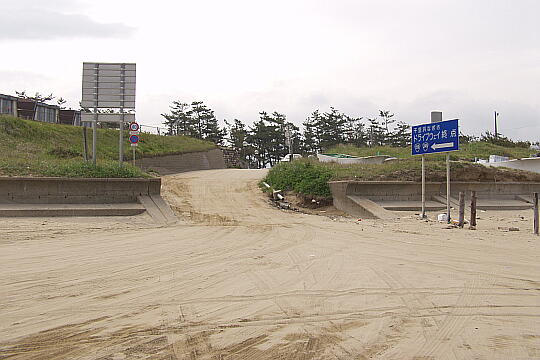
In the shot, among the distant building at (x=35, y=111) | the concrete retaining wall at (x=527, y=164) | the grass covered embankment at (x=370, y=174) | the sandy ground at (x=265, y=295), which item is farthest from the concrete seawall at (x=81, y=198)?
the concrete retaining wall at (x=527, y=164)

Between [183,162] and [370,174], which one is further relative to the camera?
[183,162]

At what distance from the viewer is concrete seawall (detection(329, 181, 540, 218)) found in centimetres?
1892

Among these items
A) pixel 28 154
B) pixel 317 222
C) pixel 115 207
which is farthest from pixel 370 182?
pixel 28 154

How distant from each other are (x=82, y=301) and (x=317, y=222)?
10.7m

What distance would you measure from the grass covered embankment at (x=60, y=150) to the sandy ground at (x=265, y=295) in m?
4.25

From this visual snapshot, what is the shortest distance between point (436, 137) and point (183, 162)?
74.4ft

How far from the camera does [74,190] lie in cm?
1606

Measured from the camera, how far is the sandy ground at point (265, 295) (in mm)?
4590

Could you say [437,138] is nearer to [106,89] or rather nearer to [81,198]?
[81,198]

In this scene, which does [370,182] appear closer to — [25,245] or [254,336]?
[25,245]

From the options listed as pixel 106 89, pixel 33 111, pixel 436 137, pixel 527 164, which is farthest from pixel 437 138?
pixel 33 111

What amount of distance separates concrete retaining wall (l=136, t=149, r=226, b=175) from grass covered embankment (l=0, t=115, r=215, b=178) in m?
0.43

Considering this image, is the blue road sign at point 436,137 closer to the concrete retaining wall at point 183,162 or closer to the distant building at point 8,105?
the concrete retaining wall at point 183,162

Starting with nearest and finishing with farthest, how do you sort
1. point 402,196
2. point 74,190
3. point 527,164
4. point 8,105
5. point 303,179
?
point 74,190, point 402,196, point 303,179, point 527,164, point 8,105
